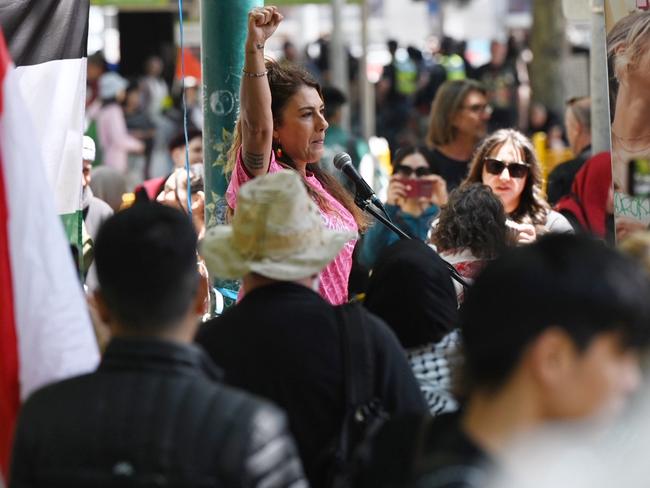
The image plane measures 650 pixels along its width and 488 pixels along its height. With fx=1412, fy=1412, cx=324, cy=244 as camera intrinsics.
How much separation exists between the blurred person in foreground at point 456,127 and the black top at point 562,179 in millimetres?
552

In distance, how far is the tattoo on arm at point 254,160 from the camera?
5.06 meters

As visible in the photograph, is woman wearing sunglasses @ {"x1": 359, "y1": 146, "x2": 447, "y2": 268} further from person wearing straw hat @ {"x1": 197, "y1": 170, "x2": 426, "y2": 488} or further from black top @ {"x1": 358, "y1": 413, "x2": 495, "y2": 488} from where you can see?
black top @ {"x1": 358, "y1": 413, "x2": 495, "y2": 488}

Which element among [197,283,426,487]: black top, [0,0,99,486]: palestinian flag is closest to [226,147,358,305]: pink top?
[197,283,426,487]: black top

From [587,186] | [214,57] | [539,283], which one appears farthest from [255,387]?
[587,186]

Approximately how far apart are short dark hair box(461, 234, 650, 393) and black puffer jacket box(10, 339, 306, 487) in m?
0.44

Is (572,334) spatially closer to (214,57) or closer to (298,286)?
(298,286)

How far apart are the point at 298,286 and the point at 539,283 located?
1.24m

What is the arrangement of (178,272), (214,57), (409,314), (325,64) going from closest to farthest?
1. (178,272)
2. (409,314)
3. (214,57)
4. (325,64)

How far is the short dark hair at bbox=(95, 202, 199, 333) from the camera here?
296 cm

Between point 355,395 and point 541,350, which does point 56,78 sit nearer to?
point 355,395

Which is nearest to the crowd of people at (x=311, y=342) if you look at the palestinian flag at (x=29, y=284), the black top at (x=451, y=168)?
the palestinian flag at (x=29, y=284)

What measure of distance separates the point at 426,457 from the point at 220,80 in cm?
358

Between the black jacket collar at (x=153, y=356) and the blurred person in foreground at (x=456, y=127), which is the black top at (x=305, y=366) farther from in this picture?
the blurred person in foreground at (x=456, y=127)

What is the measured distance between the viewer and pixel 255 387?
11.8ft
